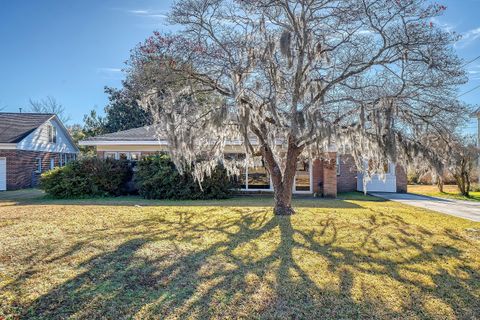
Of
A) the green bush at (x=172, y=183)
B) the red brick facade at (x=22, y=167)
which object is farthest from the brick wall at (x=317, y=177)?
the red brick facade at (x=22, y=167)

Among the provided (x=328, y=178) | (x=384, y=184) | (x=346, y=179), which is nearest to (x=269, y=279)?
(x=328, y=178)

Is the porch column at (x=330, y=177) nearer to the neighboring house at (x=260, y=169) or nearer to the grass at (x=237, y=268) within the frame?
the neighboring house at (x=260, y=169)

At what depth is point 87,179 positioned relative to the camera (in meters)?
13.5

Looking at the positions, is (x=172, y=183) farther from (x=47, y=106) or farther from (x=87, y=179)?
→ (x=47, y=106)

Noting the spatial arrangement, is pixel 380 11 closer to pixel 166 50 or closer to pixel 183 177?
pixel 166 50

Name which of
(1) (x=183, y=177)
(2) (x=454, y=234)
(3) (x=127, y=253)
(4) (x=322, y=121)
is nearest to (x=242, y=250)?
(3) (x=127, y=253)

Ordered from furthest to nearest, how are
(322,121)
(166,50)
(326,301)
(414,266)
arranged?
(166,50)
(322,121)
(414,266)
(326,301)

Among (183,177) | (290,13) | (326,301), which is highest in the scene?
(290,13)

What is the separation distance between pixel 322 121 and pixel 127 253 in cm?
471

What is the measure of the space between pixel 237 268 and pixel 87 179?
10.9m

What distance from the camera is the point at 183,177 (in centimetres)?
1291

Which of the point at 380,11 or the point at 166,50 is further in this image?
the point at 166,50

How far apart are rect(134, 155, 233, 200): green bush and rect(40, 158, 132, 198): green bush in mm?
1329

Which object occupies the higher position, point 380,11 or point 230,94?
point 380,11
